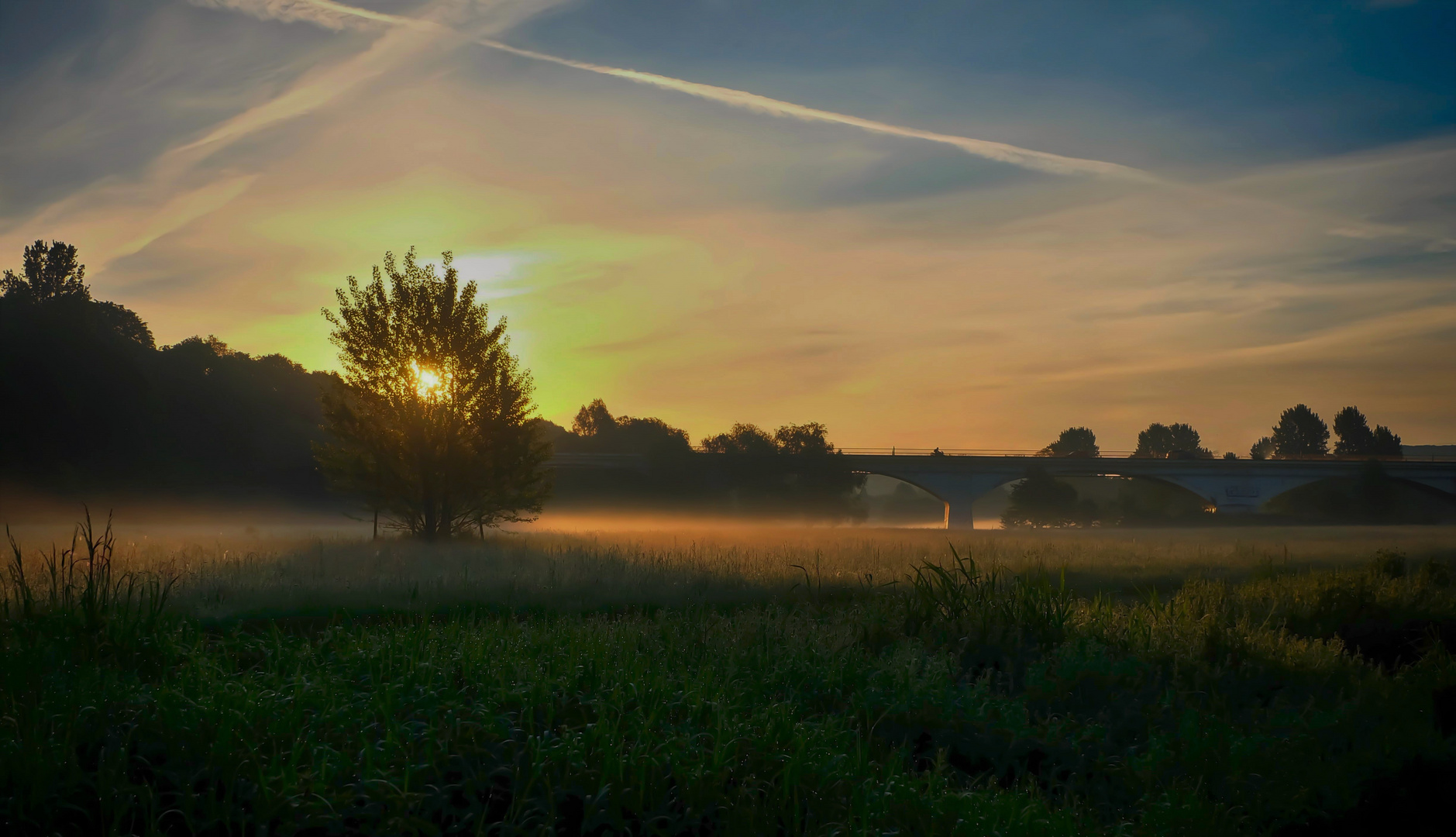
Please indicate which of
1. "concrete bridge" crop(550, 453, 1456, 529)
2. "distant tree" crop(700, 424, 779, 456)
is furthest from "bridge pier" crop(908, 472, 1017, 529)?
"distant tree" crop(700, 424, 779, 456)

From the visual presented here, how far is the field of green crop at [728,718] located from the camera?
17.7 ft

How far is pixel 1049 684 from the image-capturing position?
854cm

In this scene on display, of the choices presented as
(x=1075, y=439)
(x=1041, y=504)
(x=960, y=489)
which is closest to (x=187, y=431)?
(x=960, y=489)

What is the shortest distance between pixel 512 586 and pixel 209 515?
42916 mm

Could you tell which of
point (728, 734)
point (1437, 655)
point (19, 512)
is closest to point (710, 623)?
point (728, 734)

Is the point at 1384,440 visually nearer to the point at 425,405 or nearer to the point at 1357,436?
the point at 1357,436

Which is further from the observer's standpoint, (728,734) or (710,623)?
(710,623)

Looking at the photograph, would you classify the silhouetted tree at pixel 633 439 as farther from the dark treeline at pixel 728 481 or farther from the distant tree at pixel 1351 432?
the distant tree at pixel 1351 432

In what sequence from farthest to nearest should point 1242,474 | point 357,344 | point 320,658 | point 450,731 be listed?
point 1242,474
point 357,344
point 320,658
point 450,731

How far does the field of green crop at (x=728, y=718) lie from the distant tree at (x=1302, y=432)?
14785 centimetres

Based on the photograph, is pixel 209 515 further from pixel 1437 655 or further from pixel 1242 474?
pixel 1242 474

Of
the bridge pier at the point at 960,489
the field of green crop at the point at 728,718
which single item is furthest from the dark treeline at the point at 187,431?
the field of green crop at the point at 728,718

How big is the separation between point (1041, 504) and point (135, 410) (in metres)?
71.5

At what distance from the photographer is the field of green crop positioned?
5.39 m
